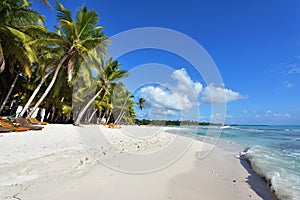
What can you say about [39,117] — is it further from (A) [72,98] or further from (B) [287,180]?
(B) [287,180]

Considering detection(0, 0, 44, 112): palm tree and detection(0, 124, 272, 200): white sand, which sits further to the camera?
detection(0, 0, 44, 112): palm tree

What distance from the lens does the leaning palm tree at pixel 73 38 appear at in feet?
36.6

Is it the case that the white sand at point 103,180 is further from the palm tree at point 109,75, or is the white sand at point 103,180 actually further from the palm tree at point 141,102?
the palm tree at point 141,102

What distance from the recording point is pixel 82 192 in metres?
2.91

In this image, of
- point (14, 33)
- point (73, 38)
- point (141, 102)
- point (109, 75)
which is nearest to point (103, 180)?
point (14, 33)

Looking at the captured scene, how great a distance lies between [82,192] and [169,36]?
9755 mm

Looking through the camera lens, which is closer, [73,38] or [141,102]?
[73,38]

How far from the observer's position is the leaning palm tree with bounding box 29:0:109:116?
11141mm

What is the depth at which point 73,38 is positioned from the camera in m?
11.4

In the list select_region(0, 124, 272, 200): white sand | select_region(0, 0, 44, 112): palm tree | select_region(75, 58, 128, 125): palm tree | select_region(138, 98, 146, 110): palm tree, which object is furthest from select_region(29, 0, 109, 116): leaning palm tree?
select_region(138, 98, 146, 110): palm tree

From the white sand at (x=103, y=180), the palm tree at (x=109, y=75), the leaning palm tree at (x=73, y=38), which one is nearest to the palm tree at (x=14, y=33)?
the leaning palm tree at (x=73, y=38)

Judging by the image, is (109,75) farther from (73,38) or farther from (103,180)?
(103,180)

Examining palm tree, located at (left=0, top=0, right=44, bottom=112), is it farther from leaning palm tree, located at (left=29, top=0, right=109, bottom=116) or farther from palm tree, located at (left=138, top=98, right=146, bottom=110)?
palm tree, located at (left=138, top=98, right=146, bottom=110)

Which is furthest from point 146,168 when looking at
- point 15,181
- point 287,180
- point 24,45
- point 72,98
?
point 72,98
